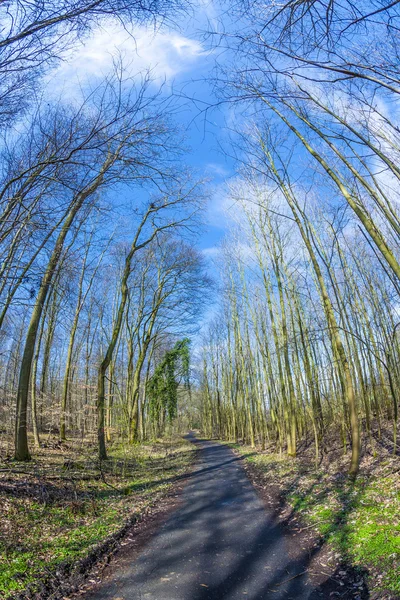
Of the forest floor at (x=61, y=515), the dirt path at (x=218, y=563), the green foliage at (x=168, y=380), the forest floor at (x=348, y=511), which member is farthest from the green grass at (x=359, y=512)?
the green foliage at (x=168, y=380)

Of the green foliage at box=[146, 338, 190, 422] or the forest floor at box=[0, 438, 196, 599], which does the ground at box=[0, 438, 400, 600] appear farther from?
the green foliage at box=[146, 338, 190, 422]

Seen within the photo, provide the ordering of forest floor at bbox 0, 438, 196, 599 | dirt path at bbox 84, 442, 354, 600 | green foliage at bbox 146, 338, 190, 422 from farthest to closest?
green foliage at bbox 146, 338, 190, 422 → forest floor at bbox 0, 438, 196, 599 → dirt path at bbox 84, 442, 354, 600

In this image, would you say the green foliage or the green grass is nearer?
the green grass

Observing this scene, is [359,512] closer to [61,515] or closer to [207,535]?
[207,535]

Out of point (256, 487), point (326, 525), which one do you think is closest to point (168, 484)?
point (256, 487)

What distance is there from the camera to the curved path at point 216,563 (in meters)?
3.71

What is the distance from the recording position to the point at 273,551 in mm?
4723

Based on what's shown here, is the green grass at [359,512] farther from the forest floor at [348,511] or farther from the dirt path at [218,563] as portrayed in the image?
the dirt path at [218,563]

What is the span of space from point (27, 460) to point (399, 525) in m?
9.16

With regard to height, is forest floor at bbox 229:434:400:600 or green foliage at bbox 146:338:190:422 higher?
green foliage at bbox 146:338:190:422

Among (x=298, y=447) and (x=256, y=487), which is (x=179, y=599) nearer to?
(x=256, y=487)

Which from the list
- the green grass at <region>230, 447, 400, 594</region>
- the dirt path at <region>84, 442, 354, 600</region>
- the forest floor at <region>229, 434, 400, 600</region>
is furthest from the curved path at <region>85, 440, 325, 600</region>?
the green grass at <region>230, 447, 400, 594</region>

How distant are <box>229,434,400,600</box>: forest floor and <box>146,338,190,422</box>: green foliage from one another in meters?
17.6

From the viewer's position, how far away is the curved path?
3.71 meters
